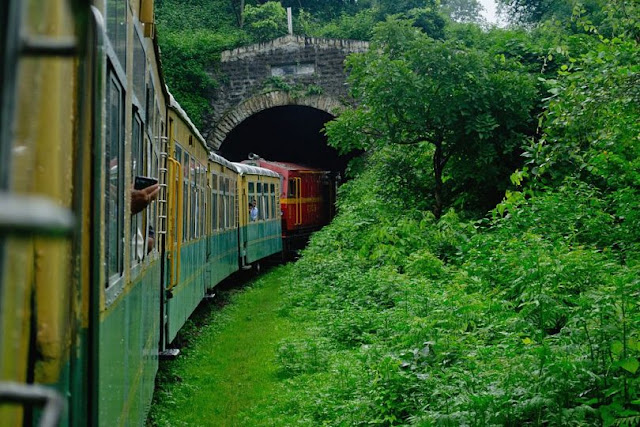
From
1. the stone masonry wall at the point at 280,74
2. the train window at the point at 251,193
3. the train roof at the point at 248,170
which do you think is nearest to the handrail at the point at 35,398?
the train roof at the point at 248,170

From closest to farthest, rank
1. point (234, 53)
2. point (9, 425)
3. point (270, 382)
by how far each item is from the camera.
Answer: point (9, 425), point (270, 382), point (234, 53)

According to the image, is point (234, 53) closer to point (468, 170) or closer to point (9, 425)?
point (468, 170)

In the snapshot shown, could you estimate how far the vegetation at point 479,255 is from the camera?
4539 mm

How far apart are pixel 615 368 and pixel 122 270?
2.89 meters

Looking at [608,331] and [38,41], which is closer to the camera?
[38,41]

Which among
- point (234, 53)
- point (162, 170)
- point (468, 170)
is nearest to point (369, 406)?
point (162, 170)

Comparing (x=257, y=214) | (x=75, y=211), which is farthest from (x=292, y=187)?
(x=75, y=211)

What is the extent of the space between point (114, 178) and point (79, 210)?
1.30 m

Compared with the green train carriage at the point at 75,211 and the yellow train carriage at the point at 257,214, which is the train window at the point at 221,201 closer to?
the yellow train carriage at the point at 257,214

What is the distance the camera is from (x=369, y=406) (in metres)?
5.32

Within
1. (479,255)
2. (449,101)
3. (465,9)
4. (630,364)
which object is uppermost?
(465,9)

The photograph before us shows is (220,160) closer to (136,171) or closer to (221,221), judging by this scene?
(221,221)

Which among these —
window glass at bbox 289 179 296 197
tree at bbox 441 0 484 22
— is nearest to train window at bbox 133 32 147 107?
window glass at bbox 289 179 296 197

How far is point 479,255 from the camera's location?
921 centimetres
